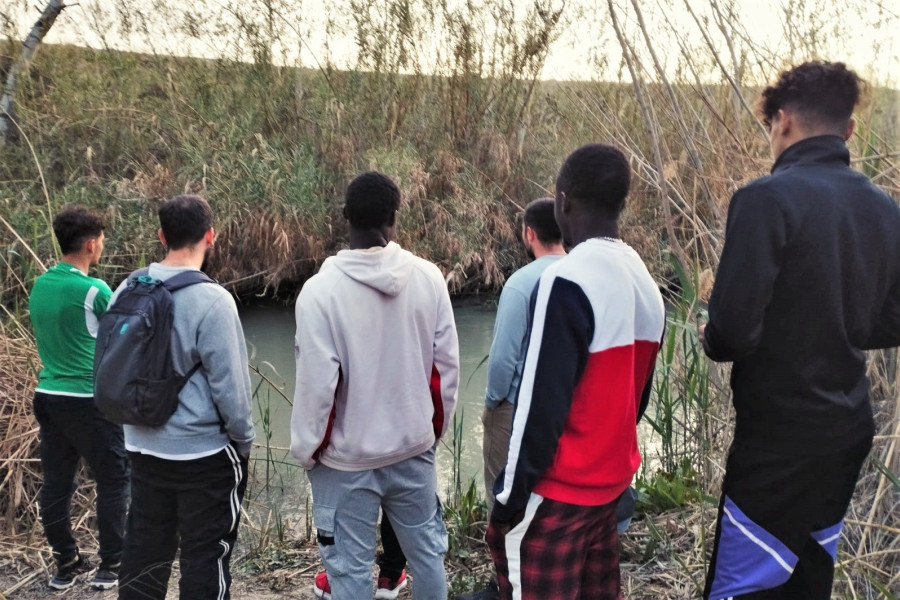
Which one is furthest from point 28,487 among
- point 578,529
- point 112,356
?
point 578,529

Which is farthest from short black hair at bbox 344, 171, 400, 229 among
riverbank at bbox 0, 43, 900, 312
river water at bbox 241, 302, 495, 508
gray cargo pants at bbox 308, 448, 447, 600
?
riverbank at bbox 0, 43, 900, 312

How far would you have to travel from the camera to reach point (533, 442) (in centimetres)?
169

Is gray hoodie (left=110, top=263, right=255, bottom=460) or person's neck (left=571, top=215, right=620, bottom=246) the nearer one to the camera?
person's neck (left=571, top=215, right=620, bottom=246)

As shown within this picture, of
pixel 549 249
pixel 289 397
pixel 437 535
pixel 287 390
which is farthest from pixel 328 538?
pixel 287 390

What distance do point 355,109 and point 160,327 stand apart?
8.53m

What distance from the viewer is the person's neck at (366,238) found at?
227 centimetres

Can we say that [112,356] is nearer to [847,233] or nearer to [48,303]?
[48,303]

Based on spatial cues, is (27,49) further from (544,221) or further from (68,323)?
(544,221)

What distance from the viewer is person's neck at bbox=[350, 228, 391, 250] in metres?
2.27

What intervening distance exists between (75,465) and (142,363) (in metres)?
1.10

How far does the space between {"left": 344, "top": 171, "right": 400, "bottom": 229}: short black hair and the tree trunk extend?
7580 mm

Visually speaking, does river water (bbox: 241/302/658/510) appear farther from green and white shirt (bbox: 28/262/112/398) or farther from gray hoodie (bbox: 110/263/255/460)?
gray hoodie (bbox: 110/263/255/460)

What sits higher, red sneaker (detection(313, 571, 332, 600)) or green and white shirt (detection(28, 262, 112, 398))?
green and white shirt (detection(28, 262, 112, 398))

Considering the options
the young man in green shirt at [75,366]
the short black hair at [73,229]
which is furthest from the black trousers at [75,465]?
the short black hair at [73,229]
